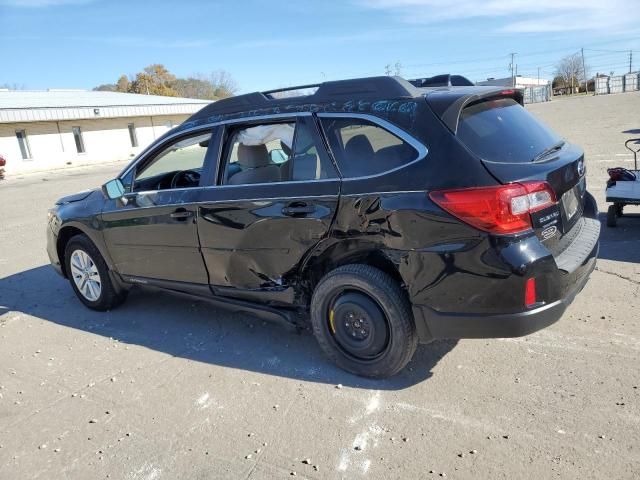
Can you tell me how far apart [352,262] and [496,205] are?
106cm

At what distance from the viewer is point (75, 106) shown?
97.8ft

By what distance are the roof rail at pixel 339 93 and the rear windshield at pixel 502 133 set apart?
1.34 ft

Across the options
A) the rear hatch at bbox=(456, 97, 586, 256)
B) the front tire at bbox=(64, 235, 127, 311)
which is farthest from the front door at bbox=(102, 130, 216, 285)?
the rear hatch at bbox=(456, 97, 586, 256)

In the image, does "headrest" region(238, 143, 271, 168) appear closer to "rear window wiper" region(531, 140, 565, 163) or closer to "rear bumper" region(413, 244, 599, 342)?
"rear bumper" region(413, 244, 599, 342)

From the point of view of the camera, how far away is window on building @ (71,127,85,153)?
102 ft

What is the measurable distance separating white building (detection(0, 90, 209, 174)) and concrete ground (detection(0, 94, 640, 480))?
26.7 meters

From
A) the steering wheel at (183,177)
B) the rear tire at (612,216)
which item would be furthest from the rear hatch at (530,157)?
the rear tire at (612,216)

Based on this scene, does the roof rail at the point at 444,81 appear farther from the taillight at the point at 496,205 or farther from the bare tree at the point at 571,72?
the bare tree at the point at 571,72

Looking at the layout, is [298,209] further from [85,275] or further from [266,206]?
[85,275]

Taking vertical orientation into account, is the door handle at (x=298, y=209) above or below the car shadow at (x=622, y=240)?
above

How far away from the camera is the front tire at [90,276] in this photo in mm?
5180

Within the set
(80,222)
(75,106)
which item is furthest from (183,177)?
(75,106)

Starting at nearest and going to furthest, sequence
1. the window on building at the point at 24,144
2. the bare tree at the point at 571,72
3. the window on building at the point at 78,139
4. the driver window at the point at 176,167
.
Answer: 1. the driver window at the point at 176,167
2. the window on building at the point at 24,144
3. the window on building at the point at 78,139
4. the bare tree at the point at 571,72

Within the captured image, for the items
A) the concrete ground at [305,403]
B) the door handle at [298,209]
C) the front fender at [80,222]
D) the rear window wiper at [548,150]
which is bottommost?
the concrete ground at [305,403]
